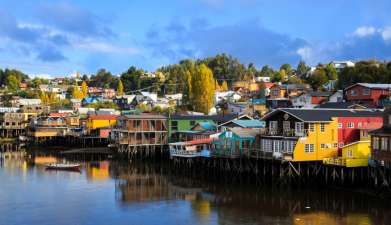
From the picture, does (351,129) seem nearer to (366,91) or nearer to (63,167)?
(366,91)

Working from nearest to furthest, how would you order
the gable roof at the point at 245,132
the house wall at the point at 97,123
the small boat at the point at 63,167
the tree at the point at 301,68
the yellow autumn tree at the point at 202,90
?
1. the gable roof at the point at 245,132
2. the small boat at the point at 63,167
3. the house wall at the point at 97,123
4. the yellow autumn tree at the point at 202,90
5. the tree at the point at 301,68

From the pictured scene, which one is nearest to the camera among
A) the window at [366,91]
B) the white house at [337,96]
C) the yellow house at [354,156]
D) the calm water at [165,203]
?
the calm water at [165,203]

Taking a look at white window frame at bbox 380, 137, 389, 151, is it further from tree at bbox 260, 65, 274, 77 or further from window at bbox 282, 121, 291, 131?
tree at bbox 260, 65, 274, 77

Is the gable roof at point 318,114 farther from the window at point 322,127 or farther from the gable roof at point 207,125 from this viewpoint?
the gable roof at point 207,125

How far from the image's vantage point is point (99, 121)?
91.2 m

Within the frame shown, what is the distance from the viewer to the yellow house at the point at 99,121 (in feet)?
298

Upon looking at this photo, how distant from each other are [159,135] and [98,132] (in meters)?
20.6

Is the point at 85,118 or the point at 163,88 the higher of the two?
the point at 163,88

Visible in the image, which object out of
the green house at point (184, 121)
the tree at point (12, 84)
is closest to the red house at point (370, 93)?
the green house at point (184, 121)

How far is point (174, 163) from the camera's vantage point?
59812mm

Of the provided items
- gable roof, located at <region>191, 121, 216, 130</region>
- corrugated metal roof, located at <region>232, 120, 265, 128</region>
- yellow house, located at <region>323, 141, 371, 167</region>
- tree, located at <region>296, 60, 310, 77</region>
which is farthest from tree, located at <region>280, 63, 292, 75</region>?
yellow house, located at <region>323, 141, 371, 167</region>

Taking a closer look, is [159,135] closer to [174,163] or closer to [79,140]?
[174,163]

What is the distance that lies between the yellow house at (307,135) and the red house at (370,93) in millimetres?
21602


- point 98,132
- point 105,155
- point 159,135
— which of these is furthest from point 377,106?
point 98,132
